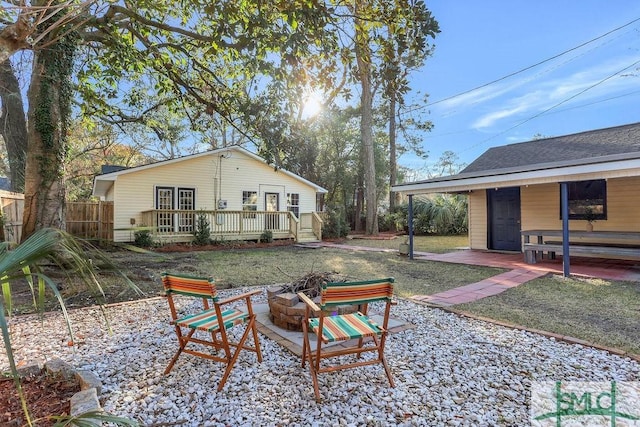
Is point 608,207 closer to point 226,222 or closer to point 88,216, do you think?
point 226,222

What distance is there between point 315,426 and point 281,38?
4.79 metres

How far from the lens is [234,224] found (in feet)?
47.4

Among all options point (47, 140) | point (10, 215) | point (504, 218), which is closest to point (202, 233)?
point (10, 215)

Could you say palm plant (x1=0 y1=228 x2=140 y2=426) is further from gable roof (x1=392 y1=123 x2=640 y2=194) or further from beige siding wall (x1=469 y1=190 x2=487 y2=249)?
beige siding wall (x1=469 y1=190 x2=487 y2=249)

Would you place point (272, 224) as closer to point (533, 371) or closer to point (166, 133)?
point (166, 133)

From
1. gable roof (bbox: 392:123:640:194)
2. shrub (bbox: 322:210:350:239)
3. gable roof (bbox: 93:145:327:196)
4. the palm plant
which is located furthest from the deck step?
the palm plant

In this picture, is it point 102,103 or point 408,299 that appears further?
point 102,103

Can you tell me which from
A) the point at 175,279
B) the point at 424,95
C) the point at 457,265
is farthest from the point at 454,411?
the point at 424,95

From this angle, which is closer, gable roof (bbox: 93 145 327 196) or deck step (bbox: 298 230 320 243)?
gable roof (bbox: 93 145 327 196)

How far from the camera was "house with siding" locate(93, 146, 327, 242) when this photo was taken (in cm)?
1306

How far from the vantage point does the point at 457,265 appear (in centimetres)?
877

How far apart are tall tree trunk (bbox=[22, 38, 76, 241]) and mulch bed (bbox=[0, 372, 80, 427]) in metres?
4.37

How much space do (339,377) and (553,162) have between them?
25.2ft

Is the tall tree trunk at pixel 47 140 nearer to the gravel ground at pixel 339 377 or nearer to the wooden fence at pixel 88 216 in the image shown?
the gravel ground at pixel 339 377
